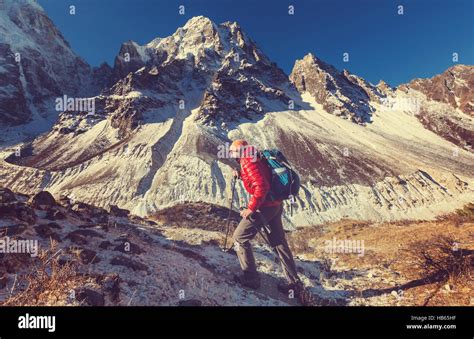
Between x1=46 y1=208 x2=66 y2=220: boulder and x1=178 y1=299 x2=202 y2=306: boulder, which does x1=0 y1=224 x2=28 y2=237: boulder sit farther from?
x1=178 y1=299 x2=202 y2=306: boulder

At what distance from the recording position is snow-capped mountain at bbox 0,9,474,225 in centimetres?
4350

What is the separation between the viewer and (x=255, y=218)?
905cm

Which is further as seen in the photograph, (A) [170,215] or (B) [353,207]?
(B) [353,207]

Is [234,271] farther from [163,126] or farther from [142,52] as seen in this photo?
[142,52]

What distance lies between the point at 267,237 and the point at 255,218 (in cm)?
85

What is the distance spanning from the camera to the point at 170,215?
3578 cm

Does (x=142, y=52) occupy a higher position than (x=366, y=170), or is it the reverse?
(x=142, y=52)

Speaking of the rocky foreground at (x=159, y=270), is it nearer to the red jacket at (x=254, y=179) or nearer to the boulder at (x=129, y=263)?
the boulder at (x=129, y=263)

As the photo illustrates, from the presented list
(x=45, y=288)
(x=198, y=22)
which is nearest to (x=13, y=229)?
(x=45, y=288)

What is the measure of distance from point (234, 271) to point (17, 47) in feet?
431

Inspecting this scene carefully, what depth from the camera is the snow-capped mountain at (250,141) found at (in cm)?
4350

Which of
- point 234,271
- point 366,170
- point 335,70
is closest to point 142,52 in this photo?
point 335,70

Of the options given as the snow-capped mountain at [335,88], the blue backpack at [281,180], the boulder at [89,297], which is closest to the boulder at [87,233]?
the boulder at [89,297]

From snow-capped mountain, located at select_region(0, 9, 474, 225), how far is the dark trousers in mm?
12793
